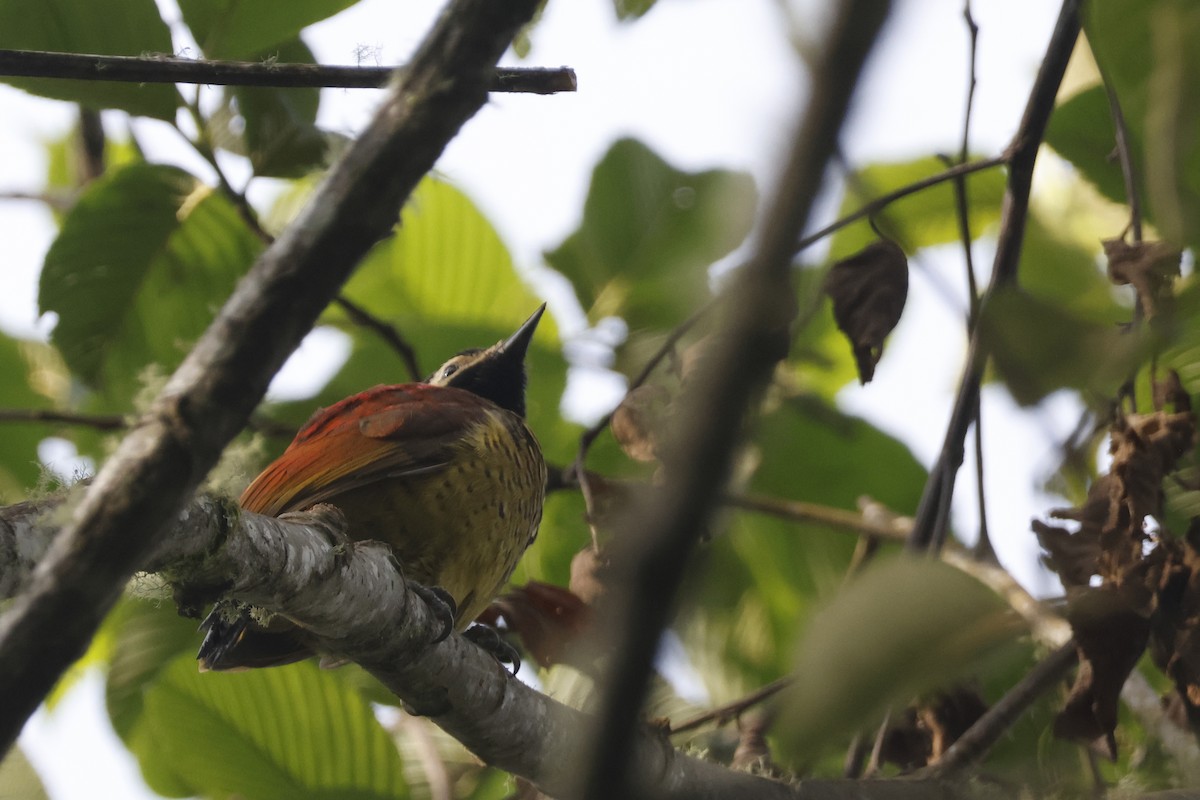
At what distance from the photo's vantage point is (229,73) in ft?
5.43

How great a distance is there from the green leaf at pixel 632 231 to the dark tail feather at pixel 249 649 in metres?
1.33

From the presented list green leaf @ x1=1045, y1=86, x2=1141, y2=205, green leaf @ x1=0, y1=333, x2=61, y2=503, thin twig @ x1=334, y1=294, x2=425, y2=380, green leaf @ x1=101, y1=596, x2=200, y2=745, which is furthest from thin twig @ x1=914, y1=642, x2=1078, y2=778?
green leaf @ x1=0, y1=333, x2=61, y2=503

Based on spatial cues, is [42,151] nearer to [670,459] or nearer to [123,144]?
[123,144]

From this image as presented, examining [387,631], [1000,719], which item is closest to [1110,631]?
[1000,719]

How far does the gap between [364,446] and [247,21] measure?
93cm

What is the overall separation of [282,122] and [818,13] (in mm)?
2643

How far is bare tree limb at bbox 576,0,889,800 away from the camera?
554mm

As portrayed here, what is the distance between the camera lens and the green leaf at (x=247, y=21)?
2.48m

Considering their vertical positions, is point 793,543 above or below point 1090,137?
below

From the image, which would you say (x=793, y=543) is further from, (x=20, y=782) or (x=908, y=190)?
(x=20, y=782)

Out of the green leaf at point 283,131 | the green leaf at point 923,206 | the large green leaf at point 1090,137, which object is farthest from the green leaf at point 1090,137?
the green leaf at point 283,131

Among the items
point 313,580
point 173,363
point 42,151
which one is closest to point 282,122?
point 173,363

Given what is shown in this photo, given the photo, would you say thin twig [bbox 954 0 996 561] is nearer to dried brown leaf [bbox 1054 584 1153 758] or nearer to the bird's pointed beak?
dried brown leaf [bbox 1054 584 1153 758]

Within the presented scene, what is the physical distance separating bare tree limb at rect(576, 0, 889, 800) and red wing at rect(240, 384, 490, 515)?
2.03 meters
